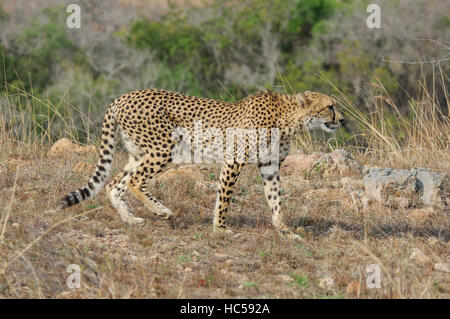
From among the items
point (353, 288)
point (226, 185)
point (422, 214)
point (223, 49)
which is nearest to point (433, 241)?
point (422, 214)

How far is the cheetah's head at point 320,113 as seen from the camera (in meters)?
5.47

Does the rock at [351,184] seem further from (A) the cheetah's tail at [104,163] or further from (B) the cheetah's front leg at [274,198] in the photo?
(A) the cheetah's tail at [104,163]

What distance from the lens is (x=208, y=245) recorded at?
4770mm

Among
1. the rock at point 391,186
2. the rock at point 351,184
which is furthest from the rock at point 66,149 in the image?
the rock at point 391,186

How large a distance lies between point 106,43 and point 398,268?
57.0ft

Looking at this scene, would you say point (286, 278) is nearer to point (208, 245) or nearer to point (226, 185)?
point (208, 245)

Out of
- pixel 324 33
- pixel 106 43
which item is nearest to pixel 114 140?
pixel 324 33

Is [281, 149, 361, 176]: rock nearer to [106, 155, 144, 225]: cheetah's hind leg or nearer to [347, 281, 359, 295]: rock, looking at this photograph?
[106, 155, 144, 225]: cheetah's hind leg

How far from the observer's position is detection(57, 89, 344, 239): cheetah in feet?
17.5

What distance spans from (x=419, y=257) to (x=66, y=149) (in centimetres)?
438

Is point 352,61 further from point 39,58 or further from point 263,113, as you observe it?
point 263,113

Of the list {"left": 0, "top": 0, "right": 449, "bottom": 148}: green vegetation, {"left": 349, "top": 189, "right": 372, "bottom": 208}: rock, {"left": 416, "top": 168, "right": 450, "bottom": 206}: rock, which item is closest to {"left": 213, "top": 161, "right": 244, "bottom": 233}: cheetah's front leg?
{"left": 349, "top": 189, "right": 372, "bottom": 208}: rock

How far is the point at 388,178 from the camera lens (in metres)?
6.09

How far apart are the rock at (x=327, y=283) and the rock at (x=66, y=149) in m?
4.01
